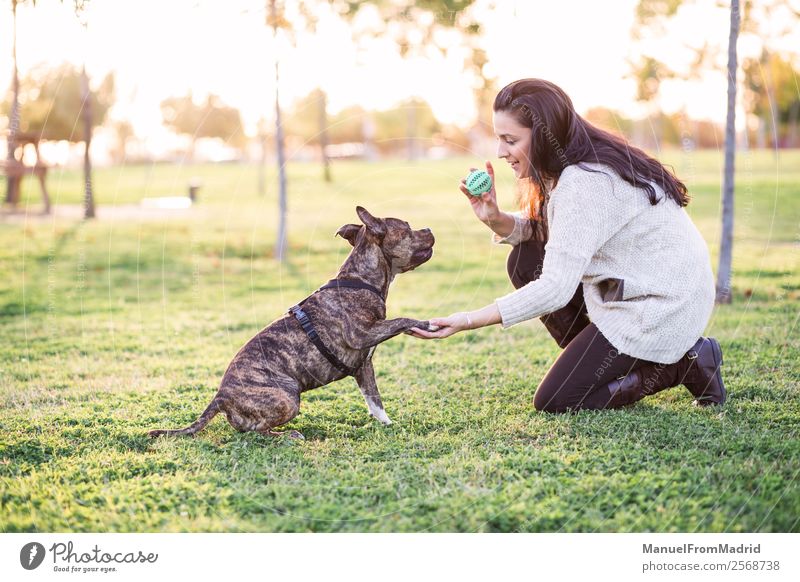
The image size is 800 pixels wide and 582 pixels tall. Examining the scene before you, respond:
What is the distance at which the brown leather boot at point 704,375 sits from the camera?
18.0 ft

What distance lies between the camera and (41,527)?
13.7ft

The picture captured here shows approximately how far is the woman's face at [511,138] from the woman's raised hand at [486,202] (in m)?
0.30

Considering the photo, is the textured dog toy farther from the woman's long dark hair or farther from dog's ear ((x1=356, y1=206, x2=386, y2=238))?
dog's ear ((x1=356, y1=206, x2=386, y2=238))

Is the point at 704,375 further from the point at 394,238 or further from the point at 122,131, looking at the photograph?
the point at 122,131

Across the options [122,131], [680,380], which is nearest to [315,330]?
[680,380]

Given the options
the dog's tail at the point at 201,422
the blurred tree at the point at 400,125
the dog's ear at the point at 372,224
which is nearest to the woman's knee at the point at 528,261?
the dog's ear at the point at 372,224

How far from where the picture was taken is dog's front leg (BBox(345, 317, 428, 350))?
523 centimetres

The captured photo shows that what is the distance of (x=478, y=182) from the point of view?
5.65 meters

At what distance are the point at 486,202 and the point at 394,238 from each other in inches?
33.1

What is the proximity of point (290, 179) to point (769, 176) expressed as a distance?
14.5 m

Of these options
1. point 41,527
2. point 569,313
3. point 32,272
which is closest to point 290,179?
point 32,272

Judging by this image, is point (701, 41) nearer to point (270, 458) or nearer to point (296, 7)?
point (296, 7)

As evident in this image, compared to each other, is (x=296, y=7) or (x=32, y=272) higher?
(x=296, y=7)

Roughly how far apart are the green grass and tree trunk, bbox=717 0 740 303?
13.5 inches
